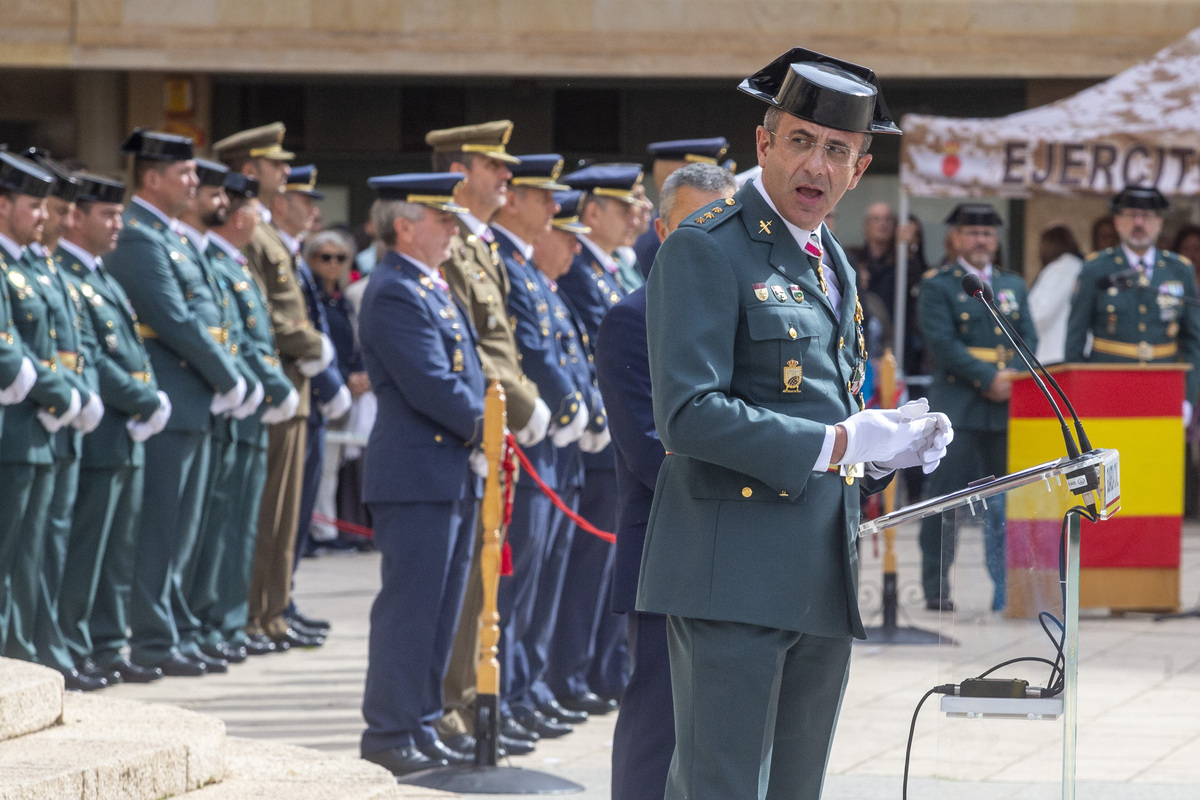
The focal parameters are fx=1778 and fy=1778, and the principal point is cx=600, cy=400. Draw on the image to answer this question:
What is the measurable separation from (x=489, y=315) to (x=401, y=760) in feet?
5.37

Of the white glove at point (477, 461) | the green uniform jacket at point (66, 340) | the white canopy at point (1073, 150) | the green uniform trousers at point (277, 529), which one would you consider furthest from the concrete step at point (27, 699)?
the white canopy at point (1073, 150)

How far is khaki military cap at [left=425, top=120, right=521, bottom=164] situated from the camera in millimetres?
6508

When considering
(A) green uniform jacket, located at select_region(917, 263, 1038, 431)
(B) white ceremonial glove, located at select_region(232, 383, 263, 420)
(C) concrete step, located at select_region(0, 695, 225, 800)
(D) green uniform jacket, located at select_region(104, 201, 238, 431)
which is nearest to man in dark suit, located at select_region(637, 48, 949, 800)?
(C) concrete step, located at select_region(0, 695, 225, 800)

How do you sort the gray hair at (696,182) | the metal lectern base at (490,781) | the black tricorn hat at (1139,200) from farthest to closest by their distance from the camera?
1. the black tricorn hat at (1139,200)
2. the metal lectern base at (490,781)
3. the gray hair at (696,182)

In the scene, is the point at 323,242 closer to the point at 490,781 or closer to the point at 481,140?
the point at 481,140

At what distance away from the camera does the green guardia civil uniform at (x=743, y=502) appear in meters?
2.99

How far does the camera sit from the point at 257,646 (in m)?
7.84

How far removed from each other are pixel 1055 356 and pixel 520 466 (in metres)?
7.23

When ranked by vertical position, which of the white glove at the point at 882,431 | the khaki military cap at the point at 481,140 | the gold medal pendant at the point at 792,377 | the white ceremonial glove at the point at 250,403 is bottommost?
the white ceremonial glove at the point at 250,403

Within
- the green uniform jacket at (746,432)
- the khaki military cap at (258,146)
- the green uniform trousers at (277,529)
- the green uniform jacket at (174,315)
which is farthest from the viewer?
the khaki military cap at (258,146)

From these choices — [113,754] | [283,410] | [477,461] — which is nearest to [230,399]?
[283,410]

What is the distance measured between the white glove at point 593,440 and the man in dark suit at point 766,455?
142 inches

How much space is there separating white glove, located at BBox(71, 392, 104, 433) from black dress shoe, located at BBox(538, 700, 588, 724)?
1969 mm

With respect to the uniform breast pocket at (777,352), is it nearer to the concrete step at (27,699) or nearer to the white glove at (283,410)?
the concrete step at (27,699)
